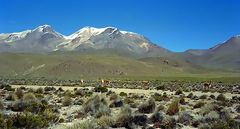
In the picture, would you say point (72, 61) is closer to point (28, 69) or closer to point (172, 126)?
point (28, 69)

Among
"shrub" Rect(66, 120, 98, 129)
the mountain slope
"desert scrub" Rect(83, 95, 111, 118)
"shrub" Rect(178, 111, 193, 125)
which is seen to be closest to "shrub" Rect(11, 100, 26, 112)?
"desert scrub" Rect(83, 95, 111, 118)

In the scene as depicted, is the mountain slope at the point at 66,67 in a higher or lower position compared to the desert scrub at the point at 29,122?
higher

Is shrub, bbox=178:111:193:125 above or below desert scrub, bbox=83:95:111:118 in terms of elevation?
below

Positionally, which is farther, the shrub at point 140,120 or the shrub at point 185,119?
the shrub at point 185,119

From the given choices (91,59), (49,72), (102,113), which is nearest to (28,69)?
(49,72)

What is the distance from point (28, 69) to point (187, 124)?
6439 inches

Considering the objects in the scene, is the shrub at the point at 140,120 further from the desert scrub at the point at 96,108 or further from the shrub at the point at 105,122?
the desert scrub at the point at 96,108

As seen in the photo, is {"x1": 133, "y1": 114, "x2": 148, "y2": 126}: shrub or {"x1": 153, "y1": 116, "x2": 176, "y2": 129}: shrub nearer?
{"x1": 153, "y1": 116, "x2": 176, "y2": 129}: shrub

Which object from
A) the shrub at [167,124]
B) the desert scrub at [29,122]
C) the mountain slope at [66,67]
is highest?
the mountain slope at [66,67]

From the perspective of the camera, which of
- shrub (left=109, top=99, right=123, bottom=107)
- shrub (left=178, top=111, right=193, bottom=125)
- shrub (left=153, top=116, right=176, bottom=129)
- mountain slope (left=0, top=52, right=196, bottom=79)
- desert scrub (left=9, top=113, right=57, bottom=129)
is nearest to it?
desert scrub (left=9, top=113, right=57, bottom=129)

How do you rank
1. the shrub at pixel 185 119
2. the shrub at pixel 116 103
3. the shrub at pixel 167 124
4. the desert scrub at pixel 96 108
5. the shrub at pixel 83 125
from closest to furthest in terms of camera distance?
the shrub at pixel 83 125 < the shrub at pixel 167 124 < the shrub at pixel 185 119 < the desert scrub at pixel 96 108 < the shrub at pixel 116 103

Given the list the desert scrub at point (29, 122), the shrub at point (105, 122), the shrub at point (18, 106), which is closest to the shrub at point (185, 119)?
the shrub at point (105, 122)

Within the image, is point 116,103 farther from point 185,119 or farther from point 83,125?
point 83,125

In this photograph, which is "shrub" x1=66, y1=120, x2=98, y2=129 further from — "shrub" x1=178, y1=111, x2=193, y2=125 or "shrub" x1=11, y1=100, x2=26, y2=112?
"shrub" x1=11, y1=100, x2=26, y2=112
